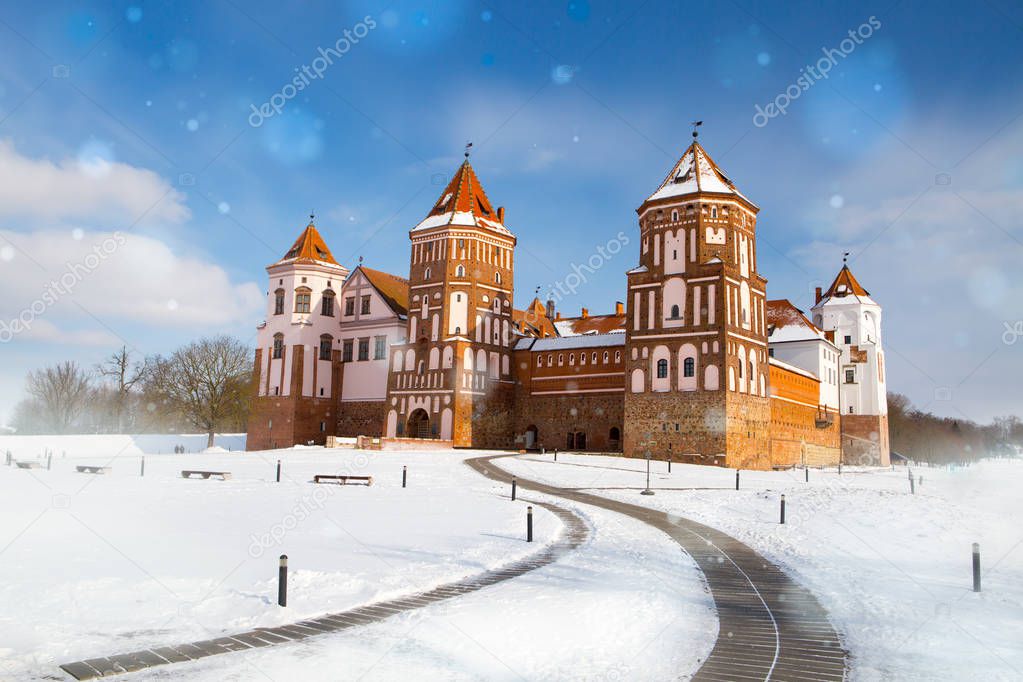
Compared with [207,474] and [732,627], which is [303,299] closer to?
[207,474]

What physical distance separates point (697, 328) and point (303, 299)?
31.2 meters

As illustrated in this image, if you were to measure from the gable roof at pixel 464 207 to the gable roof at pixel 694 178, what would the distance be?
46.7ft

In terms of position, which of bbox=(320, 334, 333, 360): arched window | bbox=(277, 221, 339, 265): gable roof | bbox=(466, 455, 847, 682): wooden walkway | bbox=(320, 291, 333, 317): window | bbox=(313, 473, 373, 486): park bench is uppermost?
bbox=(277, 221, 339, 265): gable roof

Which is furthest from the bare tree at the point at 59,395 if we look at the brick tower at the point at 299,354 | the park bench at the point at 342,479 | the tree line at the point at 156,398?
the park bench at the point at 342,479

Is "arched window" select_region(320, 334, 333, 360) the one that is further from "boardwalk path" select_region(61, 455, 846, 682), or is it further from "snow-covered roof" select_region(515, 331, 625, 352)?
"boardwalk path" select_region(61, 455, 846, 682)

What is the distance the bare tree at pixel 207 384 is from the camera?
2416 inches

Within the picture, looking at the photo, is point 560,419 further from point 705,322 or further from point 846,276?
point 846,276

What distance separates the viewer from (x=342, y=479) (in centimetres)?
2902

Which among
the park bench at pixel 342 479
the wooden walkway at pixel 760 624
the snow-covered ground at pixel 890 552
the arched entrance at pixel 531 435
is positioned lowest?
the wooden walkway at pixel 760 624

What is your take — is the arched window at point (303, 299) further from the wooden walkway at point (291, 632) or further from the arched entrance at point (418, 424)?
the wooden walkway at point (291, 632)

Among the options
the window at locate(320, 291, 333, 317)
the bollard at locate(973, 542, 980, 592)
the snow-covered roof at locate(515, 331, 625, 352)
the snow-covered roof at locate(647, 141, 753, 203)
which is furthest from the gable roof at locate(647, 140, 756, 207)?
the bollard at locate(973, 542, 980, 592)

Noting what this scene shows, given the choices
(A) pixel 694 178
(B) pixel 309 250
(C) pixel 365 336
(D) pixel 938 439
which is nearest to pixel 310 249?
(B) pixel 309 250

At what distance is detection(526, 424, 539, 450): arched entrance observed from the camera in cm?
5716

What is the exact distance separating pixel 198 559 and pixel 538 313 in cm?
7217
